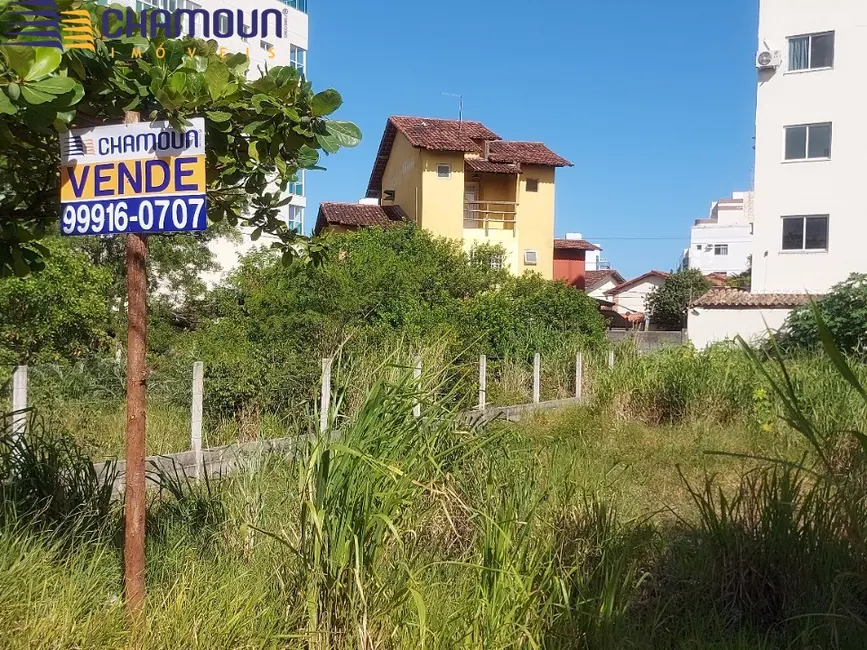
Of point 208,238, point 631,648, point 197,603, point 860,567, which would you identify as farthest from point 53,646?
point 208,238

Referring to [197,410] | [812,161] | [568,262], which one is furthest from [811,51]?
[197,410]

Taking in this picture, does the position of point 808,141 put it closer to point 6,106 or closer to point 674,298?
point 674,298

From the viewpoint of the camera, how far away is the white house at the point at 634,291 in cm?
6550

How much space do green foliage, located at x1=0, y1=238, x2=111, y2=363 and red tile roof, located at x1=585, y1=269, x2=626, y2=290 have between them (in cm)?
6238

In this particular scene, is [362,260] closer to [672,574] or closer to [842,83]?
[672,574]

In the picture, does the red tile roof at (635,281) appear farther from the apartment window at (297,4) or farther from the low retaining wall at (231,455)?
the low retaining wall at (231,455)

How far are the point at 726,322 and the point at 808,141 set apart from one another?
5.91m

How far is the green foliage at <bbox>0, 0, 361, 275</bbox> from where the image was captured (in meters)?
2.70

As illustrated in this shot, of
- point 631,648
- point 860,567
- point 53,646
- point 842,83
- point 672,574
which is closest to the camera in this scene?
point 53,646

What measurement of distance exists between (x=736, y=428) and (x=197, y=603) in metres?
8.53

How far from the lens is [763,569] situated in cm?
449

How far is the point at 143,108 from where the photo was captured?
3260 millimetres

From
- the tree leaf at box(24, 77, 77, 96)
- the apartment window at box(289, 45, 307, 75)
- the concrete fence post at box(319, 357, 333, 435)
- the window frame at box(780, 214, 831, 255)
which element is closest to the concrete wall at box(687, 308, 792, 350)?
the window frame at box(780, 214, 831, 255)

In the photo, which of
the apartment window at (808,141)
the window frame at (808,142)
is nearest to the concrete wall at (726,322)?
the window frame at (808,142)
